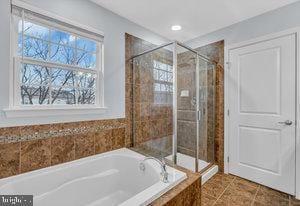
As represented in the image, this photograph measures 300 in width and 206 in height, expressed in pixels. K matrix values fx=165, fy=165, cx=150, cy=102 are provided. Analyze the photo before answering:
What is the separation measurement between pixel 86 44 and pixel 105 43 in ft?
0.78

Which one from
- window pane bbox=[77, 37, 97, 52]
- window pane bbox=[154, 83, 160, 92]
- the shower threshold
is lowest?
the shower threshold

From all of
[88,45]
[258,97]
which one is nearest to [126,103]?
[88,45]

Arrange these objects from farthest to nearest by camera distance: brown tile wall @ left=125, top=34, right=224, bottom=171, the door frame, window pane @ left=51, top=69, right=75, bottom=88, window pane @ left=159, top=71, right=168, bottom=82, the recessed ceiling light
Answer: the recessed ceiling light, brown tile wall @ left=125, top=34, right=224, bottom=171, window pane @ left=159, top=71, right=168, bottom=82, the door frame, window pane @ left=51, top=69, right=75, bottom=88

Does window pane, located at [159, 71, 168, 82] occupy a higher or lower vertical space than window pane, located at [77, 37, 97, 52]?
lower

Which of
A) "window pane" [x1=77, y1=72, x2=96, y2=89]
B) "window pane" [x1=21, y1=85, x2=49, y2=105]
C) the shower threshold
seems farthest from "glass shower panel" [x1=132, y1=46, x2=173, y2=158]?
"window pane" [x1=21, y1=85, x2=49, y2=105]

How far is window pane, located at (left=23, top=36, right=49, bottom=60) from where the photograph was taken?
1647 millimetres

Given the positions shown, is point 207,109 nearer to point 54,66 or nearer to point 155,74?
point 155,74

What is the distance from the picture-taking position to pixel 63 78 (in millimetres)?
1904

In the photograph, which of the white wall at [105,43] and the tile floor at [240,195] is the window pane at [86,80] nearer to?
the white wall at [105,43]

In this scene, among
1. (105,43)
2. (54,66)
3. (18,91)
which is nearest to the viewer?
(18,91)

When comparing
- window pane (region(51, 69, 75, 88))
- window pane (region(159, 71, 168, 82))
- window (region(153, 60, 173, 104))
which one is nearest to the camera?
window pane (region(51, 69, 75, 88))

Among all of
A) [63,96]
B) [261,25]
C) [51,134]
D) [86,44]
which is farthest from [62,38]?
[261,25]

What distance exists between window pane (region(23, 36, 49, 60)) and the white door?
8.34ft

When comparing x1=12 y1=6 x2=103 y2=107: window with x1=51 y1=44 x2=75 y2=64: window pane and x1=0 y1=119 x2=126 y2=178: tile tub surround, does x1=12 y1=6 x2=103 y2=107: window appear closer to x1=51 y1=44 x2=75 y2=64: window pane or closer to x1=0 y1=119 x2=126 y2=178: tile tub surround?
x1=51 y1=44 x2=75 y2=64: window pane
